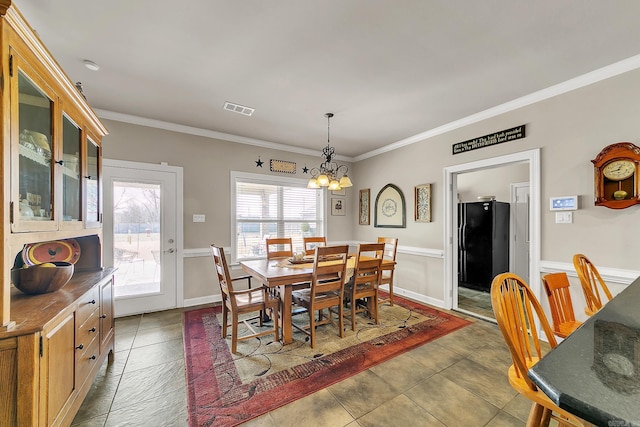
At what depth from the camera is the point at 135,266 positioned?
11.3ft

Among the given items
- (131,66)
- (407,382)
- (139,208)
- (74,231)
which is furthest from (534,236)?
(139,208)

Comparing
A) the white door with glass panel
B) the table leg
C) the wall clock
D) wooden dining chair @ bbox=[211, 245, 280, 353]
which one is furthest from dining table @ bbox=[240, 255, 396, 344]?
the wall clock

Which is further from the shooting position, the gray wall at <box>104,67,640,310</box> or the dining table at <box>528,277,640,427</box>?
the gray wall at <box>104,67,640,310</box>

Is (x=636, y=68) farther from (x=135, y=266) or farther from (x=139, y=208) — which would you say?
(x=135, y=266)

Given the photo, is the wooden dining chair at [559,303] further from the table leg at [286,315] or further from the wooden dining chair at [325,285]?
the table leg at [286,315]

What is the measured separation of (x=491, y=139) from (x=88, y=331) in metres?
4.30

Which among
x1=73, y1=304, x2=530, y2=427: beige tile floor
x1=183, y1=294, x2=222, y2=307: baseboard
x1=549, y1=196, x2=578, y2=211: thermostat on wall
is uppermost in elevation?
x1=549, y1=196, x2=578, y2=211: thermostat on wall

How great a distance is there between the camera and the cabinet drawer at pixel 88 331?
1595mm

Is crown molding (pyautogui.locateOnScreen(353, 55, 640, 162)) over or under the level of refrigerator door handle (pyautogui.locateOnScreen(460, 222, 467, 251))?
over

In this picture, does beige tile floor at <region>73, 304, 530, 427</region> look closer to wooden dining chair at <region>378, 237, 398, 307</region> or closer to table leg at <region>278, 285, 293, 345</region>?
table leg at <region>278, 285, 293, 345</region>

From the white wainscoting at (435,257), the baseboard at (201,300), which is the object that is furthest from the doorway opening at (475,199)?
the baseboard at (201,300)

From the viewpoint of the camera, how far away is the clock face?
2.21m

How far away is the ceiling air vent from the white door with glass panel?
4.15ft

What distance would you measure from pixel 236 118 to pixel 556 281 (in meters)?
3.62
